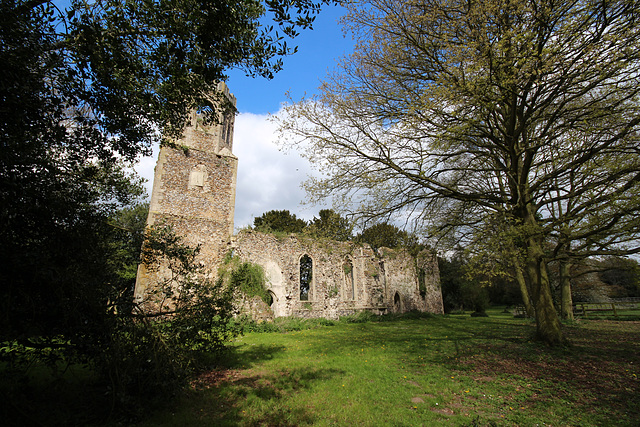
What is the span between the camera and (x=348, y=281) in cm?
2127

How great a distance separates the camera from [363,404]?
4680 mm

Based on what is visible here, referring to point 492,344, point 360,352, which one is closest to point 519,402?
point 360,352

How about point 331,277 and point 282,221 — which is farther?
point 282,221

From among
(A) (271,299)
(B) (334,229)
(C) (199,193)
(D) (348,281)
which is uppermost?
(C) (199,193)

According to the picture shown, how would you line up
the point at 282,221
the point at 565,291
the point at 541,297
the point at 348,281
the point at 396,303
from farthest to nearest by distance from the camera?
1. the point at 282,221
2. the point at 396,303
3. the point at 348,281
4. the point at 565,291
5. the point at 541,297

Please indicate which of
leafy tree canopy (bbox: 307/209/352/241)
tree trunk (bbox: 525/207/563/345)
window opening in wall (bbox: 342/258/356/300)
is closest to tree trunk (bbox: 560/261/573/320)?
tree trunk (bbox: 525/207/563/345)

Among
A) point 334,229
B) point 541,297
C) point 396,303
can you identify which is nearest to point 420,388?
point 334,229

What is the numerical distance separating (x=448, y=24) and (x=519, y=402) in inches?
323

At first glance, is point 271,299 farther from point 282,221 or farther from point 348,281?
point 282,221

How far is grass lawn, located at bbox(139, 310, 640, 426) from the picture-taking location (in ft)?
13.8

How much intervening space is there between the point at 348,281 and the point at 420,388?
15.9m

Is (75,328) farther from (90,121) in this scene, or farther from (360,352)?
(360,352)

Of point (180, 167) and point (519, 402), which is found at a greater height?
point (180, 167)

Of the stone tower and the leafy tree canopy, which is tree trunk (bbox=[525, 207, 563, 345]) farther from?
the stone tower
